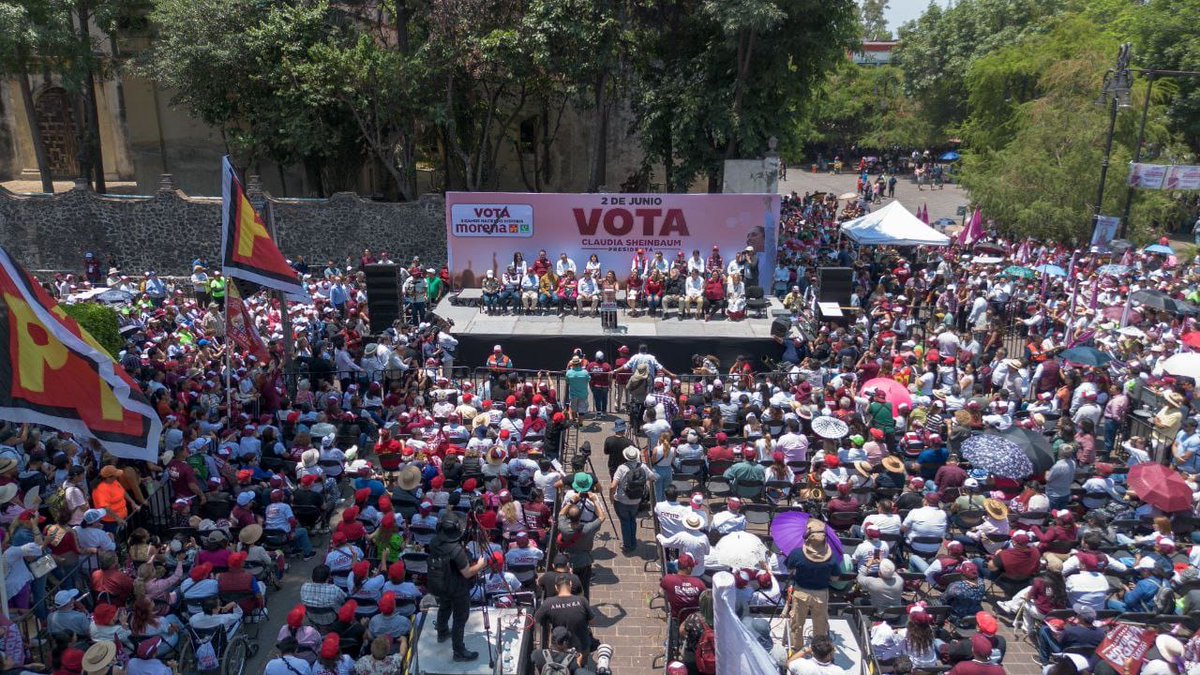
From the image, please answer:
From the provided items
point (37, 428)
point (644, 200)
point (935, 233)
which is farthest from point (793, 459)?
point (935, 233)

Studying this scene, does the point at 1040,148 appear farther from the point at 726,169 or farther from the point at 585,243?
the point at 585,243

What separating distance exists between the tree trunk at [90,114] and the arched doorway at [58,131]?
2177mm

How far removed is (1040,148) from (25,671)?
28593mm

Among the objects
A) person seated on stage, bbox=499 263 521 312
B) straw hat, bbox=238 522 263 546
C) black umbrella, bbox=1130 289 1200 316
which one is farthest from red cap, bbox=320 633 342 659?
black umbrella, bbox=1130 289 1200 316

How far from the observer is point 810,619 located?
907cm

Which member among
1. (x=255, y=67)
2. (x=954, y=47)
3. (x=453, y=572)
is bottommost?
(x=453, y=572)

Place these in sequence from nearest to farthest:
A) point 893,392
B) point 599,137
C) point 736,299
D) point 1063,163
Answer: point 893,392
point 736,299
point 1063,163
point 599,137

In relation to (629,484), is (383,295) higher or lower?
higher

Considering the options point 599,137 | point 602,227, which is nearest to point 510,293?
point 602,227

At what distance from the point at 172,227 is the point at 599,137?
1334cm

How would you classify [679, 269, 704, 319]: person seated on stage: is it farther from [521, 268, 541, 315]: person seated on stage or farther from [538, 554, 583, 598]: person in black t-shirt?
[538, 554, 583, 598]: person in black t-shirt

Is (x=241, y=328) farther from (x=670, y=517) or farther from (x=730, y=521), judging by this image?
(x=730, y=521)

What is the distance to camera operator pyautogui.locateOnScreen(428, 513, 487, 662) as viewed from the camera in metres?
7.84

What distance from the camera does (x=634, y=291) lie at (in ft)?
71.6
